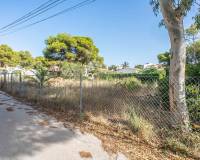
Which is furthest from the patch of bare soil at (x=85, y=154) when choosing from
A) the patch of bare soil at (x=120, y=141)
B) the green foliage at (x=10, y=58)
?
the green foliage at (x=10, y=58)

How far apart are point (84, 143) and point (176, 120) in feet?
6.93

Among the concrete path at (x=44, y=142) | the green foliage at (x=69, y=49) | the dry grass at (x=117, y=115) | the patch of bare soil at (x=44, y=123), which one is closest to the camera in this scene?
the concrete path at (x=44, y=142)

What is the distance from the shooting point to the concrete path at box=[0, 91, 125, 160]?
3.73 m

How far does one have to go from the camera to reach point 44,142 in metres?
4.35

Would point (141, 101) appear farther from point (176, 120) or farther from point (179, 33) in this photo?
point (179, 33)

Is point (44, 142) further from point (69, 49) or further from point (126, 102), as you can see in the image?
point (69, 49)

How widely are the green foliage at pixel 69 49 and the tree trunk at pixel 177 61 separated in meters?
32.7

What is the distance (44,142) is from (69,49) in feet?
113

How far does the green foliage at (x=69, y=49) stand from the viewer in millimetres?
36906

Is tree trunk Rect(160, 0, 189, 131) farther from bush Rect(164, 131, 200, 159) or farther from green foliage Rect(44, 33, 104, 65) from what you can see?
green foliage Rect(44, 33, 104, 65)

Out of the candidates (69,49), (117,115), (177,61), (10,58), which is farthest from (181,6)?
(10,58)

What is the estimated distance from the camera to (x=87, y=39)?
38.9 meters

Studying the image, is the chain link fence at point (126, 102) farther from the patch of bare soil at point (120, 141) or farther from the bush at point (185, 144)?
the patch of bare soil at point (120, 141)

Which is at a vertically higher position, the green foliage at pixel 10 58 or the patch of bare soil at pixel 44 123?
the green foliage at pixel 10 58
